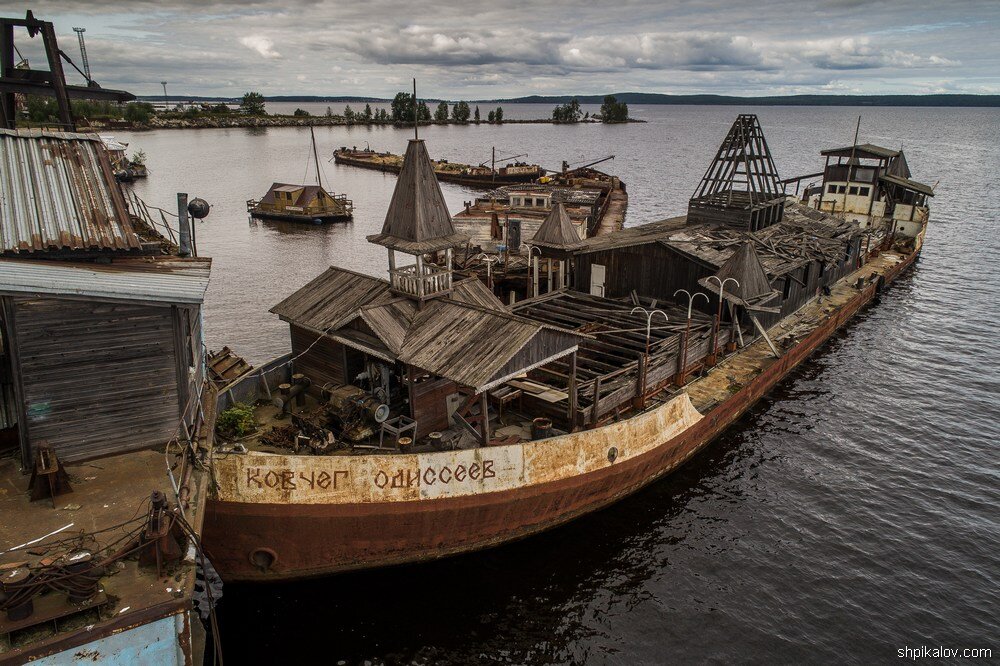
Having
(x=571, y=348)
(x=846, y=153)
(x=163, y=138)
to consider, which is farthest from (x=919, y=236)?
(x=163, y=138)

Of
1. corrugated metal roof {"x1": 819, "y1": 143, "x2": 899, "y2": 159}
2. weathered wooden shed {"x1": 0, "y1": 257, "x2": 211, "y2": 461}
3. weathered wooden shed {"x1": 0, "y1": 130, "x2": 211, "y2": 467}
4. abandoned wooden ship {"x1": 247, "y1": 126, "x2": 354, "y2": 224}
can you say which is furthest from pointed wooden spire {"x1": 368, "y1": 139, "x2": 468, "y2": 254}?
abandoned wooden ship {"x1": 247, "y1": 126, "x2": 354, "y2": 224}

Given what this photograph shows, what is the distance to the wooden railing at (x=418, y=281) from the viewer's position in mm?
20266

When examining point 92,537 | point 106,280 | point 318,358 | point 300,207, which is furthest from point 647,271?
point 300,207

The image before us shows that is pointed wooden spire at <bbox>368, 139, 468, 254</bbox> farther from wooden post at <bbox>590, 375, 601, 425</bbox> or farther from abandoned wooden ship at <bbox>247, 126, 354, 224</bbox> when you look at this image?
abandoned wooden ship at <bbox>247, 126, 354, 224</bbox>

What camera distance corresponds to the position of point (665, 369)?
1011 inches

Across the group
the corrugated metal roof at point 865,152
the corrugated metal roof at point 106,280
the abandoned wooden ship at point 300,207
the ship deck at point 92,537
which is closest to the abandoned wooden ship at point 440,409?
the ship deck at point 92,537

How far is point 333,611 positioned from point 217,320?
31.5 metres

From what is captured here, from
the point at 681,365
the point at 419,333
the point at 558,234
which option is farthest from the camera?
the point at 558,234

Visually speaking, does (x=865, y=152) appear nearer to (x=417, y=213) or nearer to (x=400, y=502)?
(x=417, y=213)

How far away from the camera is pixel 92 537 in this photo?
39.7ft

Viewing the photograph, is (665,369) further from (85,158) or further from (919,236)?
(919,236)

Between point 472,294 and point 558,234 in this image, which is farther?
point 558,234

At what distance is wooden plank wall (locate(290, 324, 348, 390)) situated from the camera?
21.0 meters

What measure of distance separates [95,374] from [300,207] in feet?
221
